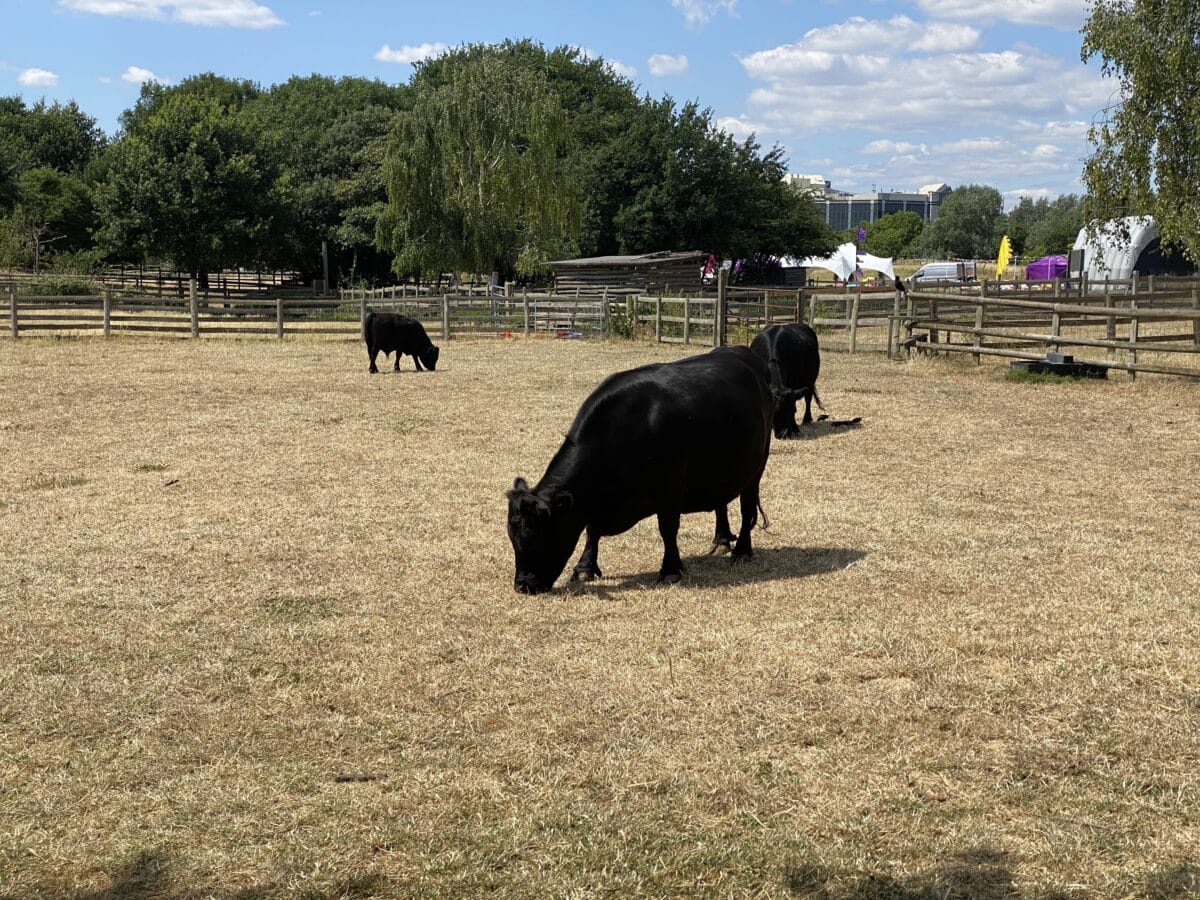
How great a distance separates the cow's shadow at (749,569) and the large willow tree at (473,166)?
34489 millimetres

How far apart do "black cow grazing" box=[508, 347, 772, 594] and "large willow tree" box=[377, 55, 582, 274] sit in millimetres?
34649

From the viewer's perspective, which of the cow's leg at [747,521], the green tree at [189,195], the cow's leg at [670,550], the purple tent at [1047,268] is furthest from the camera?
the purple tent at [1047,268]

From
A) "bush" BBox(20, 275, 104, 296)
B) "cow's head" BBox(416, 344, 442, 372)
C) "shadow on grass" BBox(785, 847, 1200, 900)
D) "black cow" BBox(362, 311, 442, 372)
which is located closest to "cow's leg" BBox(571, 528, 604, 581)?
"shadow on grass" BBox(785, 847, 1200, 900)

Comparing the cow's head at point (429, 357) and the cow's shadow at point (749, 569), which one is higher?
the cow's head at point (429, 357)

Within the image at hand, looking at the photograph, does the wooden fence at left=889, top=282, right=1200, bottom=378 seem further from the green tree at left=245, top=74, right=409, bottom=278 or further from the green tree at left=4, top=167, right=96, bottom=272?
the green tree at left=4, top=167, right=96, bottom=272

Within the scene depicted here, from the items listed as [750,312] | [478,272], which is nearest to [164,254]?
[478,272]

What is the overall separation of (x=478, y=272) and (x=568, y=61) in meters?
31.8

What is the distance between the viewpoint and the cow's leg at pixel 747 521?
7.73 m

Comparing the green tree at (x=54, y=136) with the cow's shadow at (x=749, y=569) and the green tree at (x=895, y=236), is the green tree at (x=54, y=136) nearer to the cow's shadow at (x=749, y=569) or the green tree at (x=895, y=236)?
the cow's shadow at (x=749, y=569)

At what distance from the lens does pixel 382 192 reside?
184 ft

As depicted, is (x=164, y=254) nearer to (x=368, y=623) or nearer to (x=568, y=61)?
(x=568, y=61)

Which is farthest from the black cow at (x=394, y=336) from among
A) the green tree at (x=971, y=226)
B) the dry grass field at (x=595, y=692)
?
the green tree at (x=971, y=226)

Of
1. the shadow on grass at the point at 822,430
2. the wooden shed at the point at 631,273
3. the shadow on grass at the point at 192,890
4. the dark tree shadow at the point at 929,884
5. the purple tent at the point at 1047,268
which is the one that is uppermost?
the purple tent at the point at 1047,268

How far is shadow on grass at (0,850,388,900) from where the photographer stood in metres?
3.64
